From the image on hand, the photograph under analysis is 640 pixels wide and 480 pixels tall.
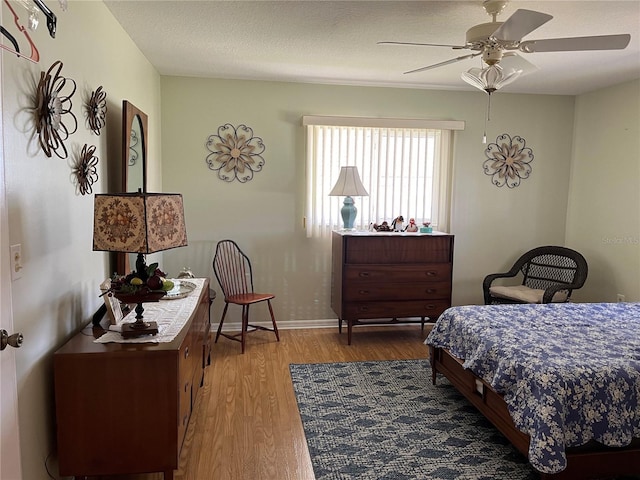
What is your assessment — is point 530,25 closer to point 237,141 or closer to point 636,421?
point 636,421

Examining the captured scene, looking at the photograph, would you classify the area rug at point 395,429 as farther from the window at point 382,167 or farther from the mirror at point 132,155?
the window at point 382,167

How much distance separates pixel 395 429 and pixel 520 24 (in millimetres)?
2202

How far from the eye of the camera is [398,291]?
4.23 meters

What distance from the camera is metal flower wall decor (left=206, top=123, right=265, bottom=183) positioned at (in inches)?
173

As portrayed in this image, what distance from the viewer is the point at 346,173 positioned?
14.1 feet

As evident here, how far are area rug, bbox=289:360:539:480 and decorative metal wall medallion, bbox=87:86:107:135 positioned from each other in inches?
79.9

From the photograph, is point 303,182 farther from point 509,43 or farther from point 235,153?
point 509,43

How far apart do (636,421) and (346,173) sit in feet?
9.47

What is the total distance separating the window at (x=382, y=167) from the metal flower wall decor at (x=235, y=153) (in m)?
0.52

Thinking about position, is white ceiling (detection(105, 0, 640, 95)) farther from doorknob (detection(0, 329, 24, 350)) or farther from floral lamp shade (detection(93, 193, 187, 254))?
doorknob (detection(0, 329, 24, 350))

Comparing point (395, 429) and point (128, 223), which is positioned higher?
point (128, 223)

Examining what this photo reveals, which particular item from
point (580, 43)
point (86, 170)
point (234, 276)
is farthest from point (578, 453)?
point (234, 276)

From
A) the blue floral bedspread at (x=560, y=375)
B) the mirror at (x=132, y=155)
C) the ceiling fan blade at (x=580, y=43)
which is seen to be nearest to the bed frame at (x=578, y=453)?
the blue floral bedspread at (x=560, y=375)

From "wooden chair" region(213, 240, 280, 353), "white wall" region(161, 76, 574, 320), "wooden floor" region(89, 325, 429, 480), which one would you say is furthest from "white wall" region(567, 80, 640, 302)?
"wooden chair" region(213, 240, 280, 353)
